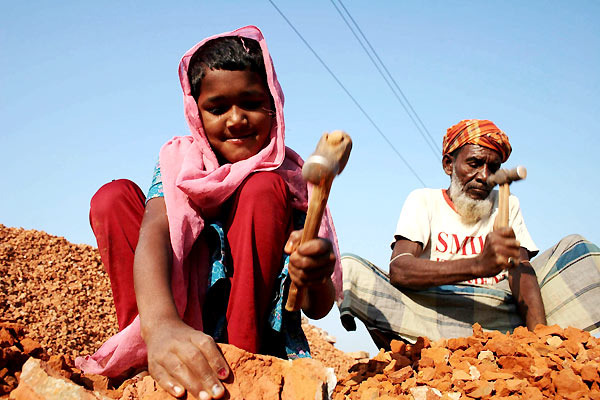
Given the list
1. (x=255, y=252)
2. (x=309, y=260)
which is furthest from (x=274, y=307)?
(x=309, y=260)

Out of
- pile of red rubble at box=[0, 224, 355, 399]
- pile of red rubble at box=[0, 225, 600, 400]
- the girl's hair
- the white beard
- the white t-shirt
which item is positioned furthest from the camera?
pile of red rubble at box=[0, 224, 355, 399]

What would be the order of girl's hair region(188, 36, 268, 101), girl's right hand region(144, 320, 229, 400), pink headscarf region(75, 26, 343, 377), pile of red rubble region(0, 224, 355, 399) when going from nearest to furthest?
girl's right hand region(144, 320, 229, 400)
pink headscarf region(75, 26, 343, 377)
girl's hair region(188, 36, 268, 101)
pile of red rubble region(0, 224, 355, 399)

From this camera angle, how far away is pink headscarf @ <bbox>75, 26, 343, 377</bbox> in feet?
7.47

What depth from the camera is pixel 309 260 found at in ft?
5.97

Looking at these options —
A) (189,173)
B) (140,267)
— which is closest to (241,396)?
(140,267)

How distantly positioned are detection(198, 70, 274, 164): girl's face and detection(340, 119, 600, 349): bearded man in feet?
5.90

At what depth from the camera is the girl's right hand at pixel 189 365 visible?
1.68 metres

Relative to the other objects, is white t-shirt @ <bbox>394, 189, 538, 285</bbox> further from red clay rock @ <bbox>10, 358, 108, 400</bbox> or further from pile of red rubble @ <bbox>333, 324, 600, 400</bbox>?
red clay rock @ <bbox>10, 358, 108, 400</bbox>

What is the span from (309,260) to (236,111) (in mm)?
961

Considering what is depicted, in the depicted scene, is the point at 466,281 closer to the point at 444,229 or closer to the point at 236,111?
the point at 444,229

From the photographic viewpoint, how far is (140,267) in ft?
6.91

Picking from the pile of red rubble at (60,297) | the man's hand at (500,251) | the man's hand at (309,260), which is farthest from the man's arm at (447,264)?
the pile of red rubble at (60,297)

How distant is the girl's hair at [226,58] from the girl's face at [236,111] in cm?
3

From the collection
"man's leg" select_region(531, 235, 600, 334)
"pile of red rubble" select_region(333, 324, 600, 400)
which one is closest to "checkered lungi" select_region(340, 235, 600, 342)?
"man's leg" select_region(531, 235, 600, 334)
